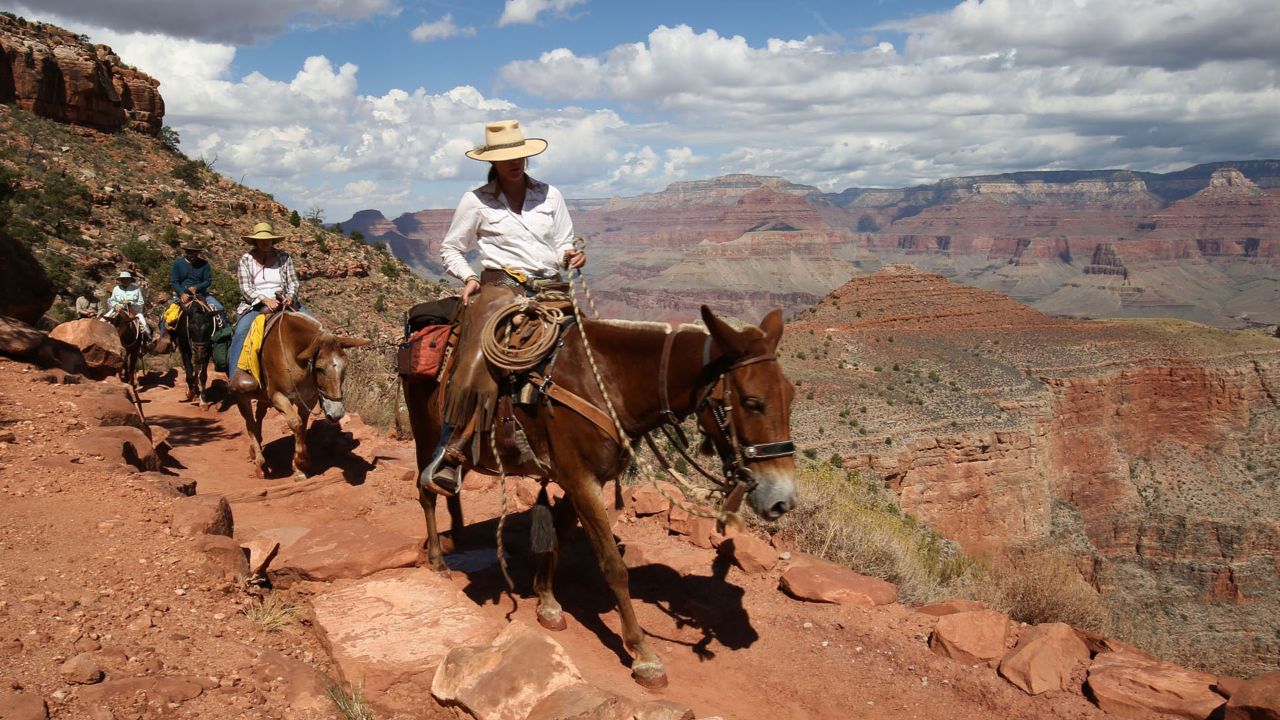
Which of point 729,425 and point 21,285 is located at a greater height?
point 21,285

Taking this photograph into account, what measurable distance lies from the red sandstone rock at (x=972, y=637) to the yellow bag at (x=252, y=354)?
332 inches

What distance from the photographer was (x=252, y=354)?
384 inches

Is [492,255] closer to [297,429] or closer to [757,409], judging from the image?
[757,409]

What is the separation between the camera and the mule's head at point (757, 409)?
169 inches

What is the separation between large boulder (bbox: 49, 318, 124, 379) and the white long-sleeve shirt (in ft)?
29.5

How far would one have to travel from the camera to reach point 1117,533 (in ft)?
151

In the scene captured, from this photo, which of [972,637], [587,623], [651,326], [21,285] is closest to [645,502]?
[587,623]

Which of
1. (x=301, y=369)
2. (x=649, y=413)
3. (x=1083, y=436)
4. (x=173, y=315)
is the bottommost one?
(x=1083, y=436)

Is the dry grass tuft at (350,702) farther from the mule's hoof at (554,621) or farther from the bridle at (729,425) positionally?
the bridle at (729,425)

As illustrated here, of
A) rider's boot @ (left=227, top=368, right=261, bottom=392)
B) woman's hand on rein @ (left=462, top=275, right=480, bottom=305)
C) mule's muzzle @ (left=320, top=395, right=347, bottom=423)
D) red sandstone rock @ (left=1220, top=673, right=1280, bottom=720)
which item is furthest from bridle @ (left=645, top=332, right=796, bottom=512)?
rider's boot @ (left=227, top=368, right=261, bottom=392)

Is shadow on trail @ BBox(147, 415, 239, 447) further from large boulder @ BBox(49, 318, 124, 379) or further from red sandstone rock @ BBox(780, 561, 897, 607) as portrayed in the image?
red sandstone rock @ BBox(780, 561, 897, 607)

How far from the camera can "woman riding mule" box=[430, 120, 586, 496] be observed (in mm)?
5398

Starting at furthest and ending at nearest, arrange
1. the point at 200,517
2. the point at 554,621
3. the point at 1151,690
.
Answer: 1. the point at 554,621
2. the point at 200,517
3. the point at 1151,690

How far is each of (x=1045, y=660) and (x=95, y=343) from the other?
13267 mm
